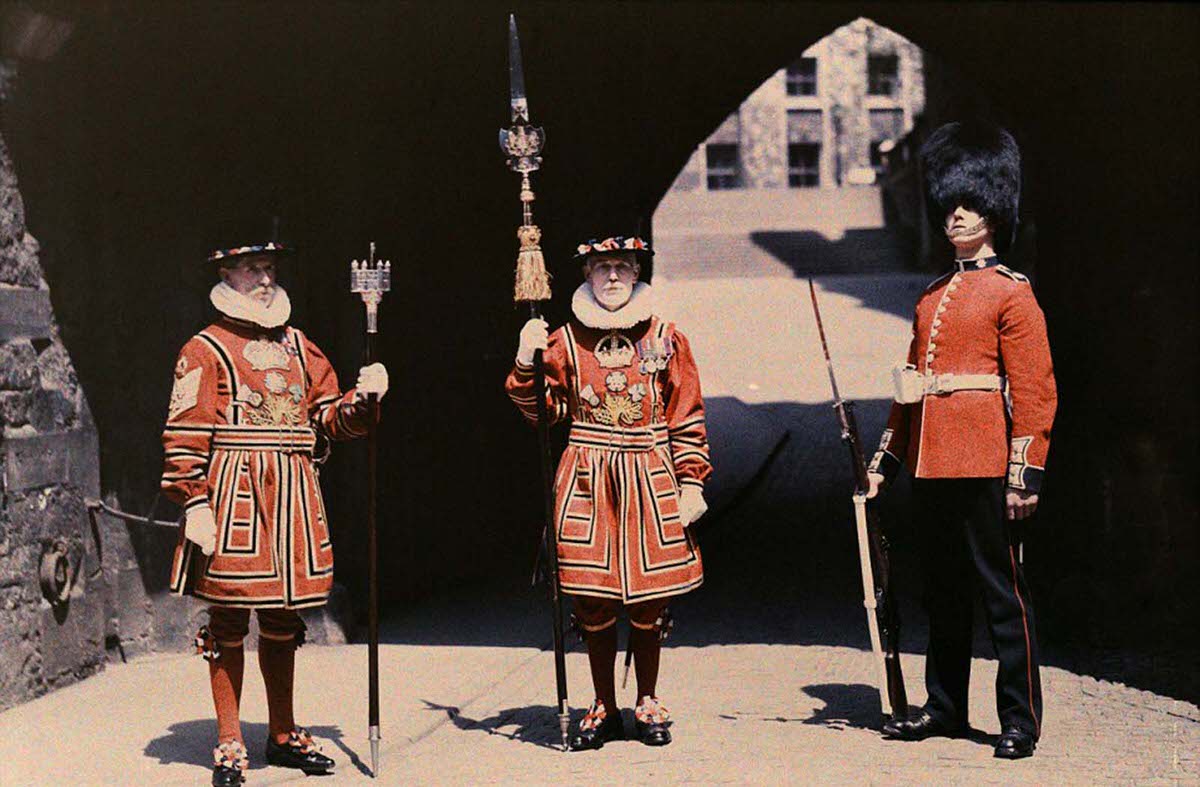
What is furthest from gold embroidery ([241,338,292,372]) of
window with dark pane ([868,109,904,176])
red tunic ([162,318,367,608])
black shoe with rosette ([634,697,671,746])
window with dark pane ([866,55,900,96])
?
window with dark pane ([866,55,900,96])

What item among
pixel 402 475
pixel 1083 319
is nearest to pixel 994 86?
pixel 1083 319

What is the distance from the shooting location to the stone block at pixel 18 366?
24.0ft

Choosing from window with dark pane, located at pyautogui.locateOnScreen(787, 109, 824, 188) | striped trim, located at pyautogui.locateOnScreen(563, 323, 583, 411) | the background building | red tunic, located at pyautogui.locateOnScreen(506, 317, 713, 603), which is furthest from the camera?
window with dark pane, located at pyautogui.locateOnScreen(787, 109, 824, 188)

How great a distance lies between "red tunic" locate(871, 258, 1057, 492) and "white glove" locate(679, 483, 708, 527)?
30.9 inches

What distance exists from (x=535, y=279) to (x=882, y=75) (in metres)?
48.4

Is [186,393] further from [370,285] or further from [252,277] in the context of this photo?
[370,285]

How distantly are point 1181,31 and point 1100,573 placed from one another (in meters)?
2.50

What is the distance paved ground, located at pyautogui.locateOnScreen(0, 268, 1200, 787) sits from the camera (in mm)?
6066

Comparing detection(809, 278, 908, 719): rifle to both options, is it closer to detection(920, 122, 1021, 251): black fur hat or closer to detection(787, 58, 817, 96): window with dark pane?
detection(920, 122, 1021, 251): black fur hat

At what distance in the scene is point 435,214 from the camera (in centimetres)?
1080

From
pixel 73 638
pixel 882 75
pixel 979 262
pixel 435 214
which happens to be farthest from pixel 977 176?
pixel 882 75

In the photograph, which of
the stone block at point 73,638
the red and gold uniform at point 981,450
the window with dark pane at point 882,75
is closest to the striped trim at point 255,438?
the stone block at point 73,638

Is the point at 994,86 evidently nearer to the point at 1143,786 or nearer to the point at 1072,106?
the point at 1072,106

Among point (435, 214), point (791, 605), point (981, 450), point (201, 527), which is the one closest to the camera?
point (201, 527)
